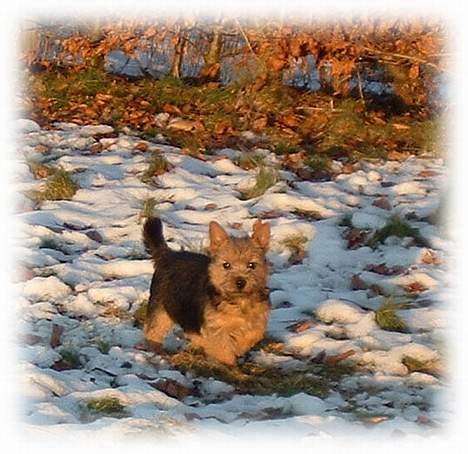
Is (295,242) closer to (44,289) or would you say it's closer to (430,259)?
(430,259)

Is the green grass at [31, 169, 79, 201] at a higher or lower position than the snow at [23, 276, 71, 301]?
higher

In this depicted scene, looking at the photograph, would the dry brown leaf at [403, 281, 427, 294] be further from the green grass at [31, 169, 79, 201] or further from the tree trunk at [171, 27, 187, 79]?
the tree trunk at [171, 27, 187, 79]

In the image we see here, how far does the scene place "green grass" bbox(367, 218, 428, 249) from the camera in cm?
744

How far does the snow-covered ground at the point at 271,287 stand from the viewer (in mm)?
5000

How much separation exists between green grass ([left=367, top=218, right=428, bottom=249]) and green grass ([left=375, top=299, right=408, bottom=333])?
1287mm

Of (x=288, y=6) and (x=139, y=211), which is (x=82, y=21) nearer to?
(x=288, y=6)

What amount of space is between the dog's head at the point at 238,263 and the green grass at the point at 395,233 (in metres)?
1.75

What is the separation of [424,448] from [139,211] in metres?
3.97

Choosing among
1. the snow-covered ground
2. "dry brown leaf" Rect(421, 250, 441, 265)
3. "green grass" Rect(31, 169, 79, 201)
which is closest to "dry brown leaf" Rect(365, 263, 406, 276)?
the snow-covered ground

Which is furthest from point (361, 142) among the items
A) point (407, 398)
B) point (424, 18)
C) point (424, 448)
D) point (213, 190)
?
point (424, 448)

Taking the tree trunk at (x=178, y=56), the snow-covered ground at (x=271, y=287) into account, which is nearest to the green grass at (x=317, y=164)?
the snow-covered ground at (x=271, y=287)

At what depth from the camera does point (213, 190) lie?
859cm

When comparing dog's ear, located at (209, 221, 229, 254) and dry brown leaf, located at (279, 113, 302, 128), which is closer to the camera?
dog's ear, located at (209, 221, 229, 254)

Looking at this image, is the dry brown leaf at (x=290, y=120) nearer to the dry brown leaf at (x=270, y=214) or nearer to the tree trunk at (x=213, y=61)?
the tree trunk at (x=213, y=61)
